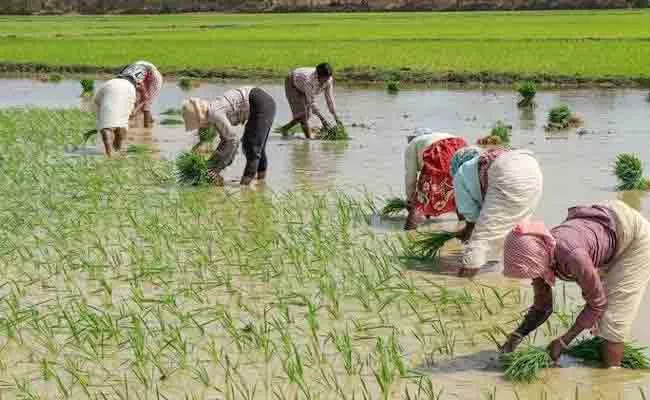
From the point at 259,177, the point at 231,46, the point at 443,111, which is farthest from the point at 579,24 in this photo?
the point at 259,177

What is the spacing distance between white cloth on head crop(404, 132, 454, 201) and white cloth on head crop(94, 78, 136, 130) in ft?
18.5

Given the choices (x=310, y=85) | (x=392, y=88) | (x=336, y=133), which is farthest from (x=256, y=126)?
(x=392, y=88)

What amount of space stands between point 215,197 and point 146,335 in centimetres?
442

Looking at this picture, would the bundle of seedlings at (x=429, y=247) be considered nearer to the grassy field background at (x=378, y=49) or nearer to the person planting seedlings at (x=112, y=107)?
the person planting seedlings at (x=112, y=107)

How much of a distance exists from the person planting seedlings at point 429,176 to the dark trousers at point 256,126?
253cm

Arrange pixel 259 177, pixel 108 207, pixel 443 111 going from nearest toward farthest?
pixel 108 207
pixel 259 177
pixel 443 111

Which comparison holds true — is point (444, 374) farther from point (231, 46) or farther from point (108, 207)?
point (231, 46)

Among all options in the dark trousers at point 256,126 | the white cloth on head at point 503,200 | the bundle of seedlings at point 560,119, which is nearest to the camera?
the white cloth on head at point 503,200

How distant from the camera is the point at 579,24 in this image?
48125mm

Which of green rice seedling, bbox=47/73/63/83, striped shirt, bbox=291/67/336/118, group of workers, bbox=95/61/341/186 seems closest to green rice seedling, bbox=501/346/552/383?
group of workers, bbox=95/61/341/186

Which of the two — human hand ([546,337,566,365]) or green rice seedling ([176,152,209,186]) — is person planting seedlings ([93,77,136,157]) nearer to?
green rice seedling ([176,152,209,186])

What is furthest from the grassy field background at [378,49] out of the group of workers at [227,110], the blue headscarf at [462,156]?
the blue headscarf at [462,156]

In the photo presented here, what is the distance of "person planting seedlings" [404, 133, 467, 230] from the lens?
780 cm

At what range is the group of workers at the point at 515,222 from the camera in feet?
15.3
